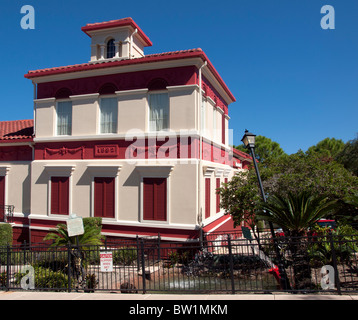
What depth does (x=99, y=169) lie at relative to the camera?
538 inches

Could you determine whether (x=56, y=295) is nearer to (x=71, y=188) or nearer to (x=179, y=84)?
(x=71, y=188)

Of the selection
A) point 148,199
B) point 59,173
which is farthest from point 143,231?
point 59,173

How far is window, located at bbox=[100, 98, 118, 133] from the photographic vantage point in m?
13.9

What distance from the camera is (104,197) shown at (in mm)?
13617

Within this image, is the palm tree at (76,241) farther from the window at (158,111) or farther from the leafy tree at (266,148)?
the leafy tree at (266,148)

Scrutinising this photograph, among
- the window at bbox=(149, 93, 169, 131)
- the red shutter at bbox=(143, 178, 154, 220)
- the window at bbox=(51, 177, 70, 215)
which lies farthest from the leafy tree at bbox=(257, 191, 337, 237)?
the window at bbox=(51, 177, 70, 215)

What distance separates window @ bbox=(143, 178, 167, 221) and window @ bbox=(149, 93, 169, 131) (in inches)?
86.8

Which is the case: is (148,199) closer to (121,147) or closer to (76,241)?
(121,147)

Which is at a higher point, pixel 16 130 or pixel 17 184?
pixel 16 130

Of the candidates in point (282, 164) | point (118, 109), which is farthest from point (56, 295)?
point (282, 164)

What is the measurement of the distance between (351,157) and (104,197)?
20034 mm

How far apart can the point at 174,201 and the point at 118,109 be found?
15.2 feet

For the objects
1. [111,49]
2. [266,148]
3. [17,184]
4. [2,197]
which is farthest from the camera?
[266,148]

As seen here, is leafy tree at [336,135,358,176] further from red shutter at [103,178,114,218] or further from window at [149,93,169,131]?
red shutter at [103,178,114,218]
